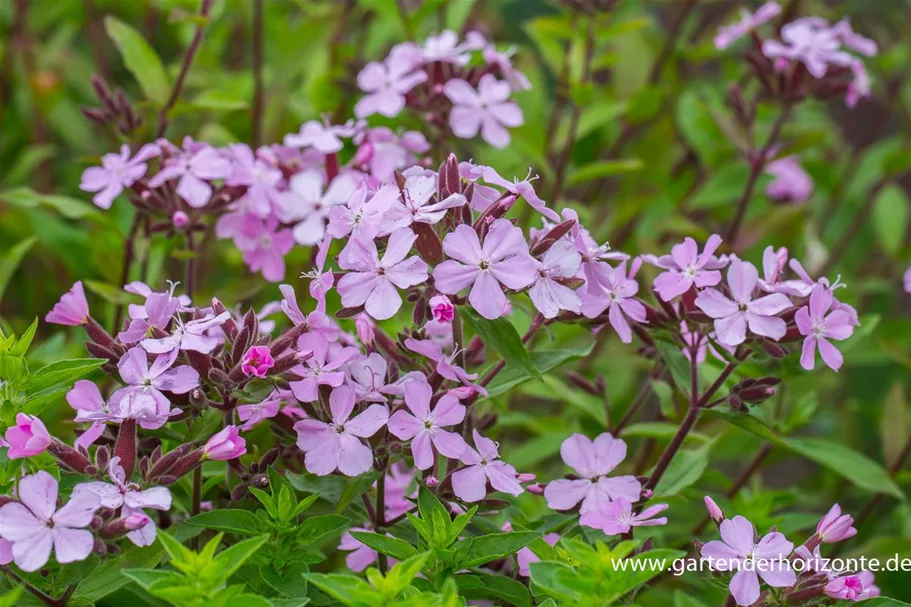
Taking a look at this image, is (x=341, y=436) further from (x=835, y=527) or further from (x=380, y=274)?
(x=835, y=527)

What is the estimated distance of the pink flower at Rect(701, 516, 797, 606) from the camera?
104 cm

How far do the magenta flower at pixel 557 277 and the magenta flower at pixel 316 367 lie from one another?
224 mm

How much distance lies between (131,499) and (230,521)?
13cm

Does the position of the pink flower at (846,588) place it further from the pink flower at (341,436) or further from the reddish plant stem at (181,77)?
the reddish plant stem at (181,77)

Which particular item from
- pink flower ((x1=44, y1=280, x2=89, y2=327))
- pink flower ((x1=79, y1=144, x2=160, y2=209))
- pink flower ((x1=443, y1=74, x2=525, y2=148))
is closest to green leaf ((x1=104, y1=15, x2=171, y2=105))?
pink flower ((x1=79, y1=144, x2=160, y2=209))

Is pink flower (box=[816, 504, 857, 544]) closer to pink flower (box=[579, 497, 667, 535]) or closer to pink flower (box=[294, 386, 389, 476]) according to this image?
pink flower (box=[579, 497, 667, 535])

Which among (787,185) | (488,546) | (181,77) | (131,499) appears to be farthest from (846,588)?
Answer: (787,185)

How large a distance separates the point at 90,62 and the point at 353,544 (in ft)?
6.80

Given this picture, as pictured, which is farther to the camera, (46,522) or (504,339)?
(504,339)

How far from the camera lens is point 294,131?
91.7 inches

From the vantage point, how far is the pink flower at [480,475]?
110cm

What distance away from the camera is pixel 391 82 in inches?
67.1

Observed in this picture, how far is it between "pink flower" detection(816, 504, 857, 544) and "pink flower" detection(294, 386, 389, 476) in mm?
527

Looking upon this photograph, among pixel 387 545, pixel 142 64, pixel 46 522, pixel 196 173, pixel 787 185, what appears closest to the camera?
pixel 46 522
